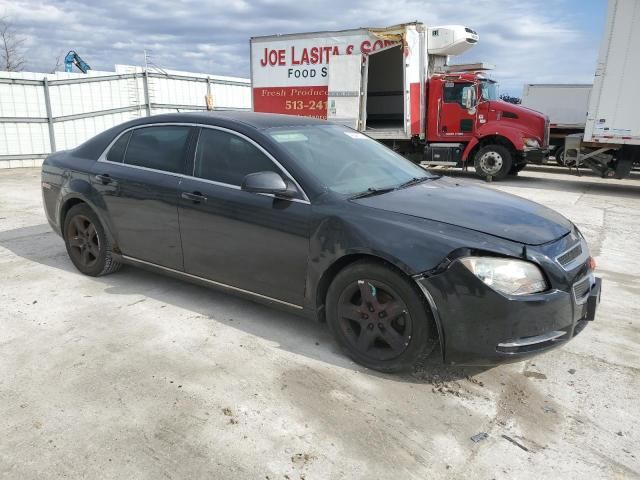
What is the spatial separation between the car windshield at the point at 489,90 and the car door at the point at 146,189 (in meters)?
10.6

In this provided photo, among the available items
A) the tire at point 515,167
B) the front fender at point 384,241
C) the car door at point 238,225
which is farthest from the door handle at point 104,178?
the tire at point 515,167

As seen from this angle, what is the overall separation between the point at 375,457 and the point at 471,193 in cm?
207

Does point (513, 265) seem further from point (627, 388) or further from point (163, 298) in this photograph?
point (163, 298)

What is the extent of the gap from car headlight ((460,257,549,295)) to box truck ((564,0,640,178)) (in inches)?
398

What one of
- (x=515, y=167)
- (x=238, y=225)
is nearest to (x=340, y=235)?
(x=238, y=225)

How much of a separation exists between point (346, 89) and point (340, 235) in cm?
1047

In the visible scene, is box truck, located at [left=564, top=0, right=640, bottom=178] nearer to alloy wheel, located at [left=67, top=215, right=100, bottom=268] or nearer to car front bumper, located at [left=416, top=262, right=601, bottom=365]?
car front bumper, located at [left=416, top=262, right=601, bottom=365]

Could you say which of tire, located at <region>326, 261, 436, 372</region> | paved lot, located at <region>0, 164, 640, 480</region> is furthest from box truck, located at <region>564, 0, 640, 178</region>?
tire, located at <region>326, 261, 436, 372</region>

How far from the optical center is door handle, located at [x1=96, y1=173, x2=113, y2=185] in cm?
442

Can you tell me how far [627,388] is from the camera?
3078 millimetres

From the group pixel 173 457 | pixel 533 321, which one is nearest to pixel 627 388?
pixel 533 321

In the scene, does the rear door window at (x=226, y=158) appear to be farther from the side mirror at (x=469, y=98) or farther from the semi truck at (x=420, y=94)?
the side mirror at (x=469, y=98)

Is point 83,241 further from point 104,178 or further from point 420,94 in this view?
point 420,94

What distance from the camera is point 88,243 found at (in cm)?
479
